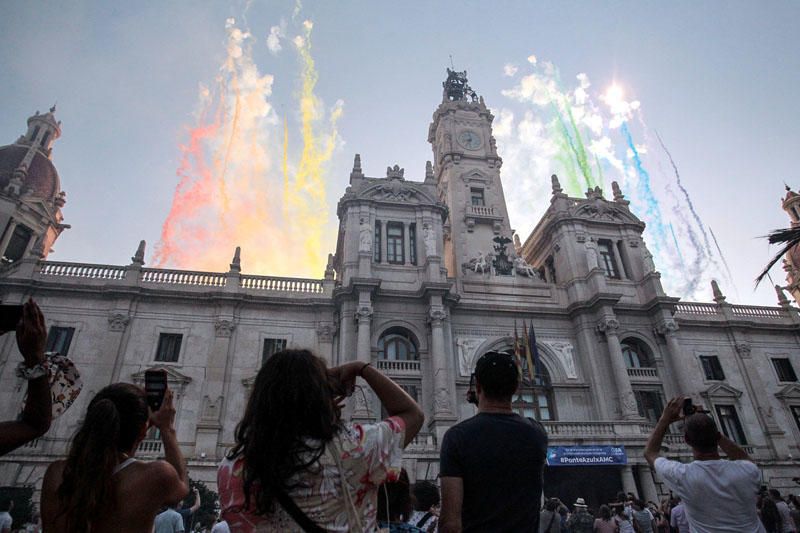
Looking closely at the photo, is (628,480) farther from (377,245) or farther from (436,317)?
(377,245)

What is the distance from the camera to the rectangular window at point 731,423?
2694cm

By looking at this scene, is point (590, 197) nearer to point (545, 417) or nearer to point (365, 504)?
point (545, 417)

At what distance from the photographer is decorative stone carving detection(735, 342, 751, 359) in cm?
2945

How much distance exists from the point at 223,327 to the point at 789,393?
33.3m

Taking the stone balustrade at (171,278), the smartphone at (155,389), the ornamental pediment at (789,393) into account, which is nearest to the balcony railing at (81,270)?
the stone balustrade at (171,278)

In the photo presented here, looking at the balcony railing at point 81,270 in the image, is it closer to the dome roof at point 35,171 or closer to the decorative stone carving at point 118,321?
the decorative stone carving at point 118,321

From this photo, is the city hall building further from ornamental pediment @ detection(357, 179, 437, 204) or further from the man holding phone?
the man holding phone

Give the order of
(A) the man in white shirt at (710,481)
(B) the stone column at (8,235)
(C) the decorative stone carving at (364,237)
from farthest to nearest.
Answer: (B) the stone column at (8,235) < (C) the decorative stone carving at (364,237) < (A) the man in white shirt at (710,481)

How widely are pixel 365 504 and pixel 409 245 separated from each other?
2605 centimetres

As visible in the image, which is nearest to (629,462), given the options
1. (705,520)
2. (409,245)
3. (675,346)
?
(675,346)

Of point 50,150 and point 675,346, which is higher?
point 50,150

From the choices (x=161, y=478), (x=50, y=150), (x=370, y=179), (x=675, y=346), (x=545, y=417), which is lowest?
(x=161, y=478)

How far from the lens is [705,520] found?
3.89 meters

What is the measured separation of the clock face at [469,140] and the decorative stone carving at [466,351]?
17.1m
